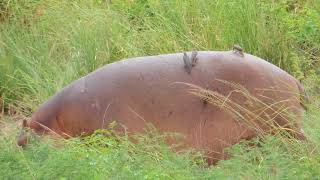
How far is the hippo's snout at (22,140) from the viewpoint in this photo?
404 cm

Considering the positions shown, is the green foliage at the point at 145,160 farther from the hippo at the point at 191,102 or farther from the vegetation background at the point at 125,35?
the vegetation background at the point at 125,35

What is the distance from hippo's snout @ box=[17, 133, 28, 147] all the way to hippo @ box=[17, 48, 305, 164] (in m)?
0.22

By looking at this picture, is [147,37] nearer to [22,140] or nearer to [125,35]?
[125,35]

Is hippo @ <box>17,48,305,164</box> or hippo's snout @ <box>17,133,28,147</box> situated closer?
hippo's snout @ <box>17,133,28,147</box>

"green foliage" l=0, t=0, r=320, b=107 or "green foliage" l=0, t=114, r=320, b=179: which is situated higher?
"green foliage" l=0, t=114, r=320, b=179

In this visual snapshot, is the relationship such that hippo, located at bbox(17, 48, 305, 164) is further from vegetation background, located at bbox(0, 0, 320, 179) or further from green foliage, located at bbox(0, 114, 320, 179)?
vegetation background, located at bbox(0, 0, 320, 179)

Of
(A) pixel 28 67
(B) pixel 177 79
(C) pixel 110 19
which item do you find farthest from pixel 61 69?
(B) pixel 177 79

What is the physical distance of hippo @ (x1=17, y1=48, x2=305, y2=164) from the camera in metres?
4.34

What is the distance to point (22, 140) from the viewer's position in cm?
412

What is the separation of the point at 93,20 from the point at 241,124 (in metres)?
2.72

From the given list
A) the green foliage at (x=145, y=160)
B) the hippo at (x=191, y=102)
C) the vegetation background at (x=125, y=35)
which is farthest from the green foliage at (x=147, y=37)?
the green foliage at (x=145, y=160)

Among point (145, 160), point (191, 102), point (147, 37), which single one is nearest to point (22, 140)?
point (145, 160)

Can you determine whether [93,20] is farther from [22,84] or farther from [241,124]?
[241,124]

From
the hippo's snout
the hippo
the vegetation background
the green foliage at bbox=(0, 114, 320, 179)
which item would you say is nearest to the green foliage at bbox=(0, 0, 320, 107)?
the vegetation background
